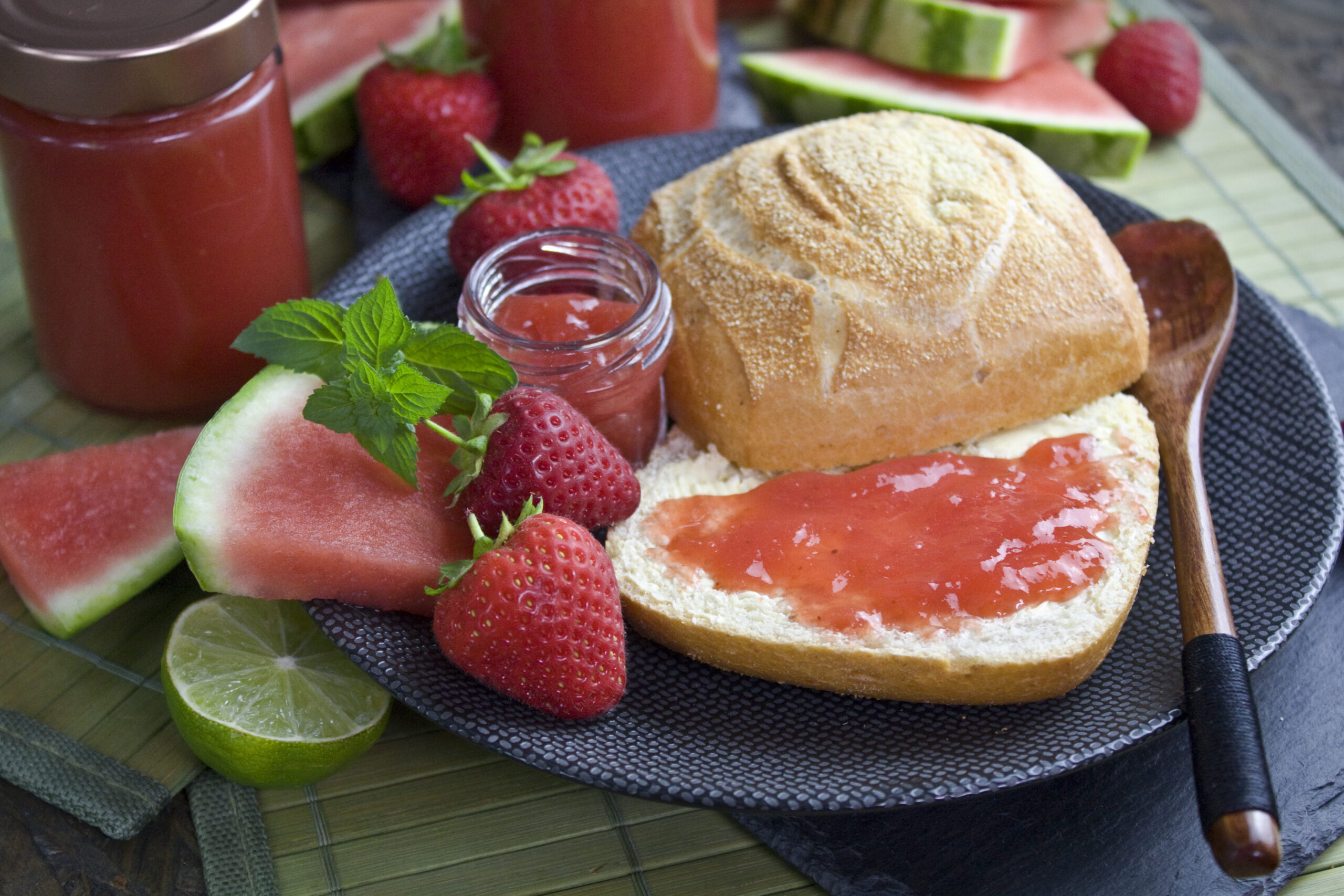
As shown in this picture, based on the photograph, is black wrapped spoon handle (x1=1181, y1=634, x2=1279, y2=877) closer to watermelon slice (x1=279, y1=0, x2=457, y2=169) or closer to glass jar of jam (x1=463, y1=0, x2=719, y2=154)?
glass jar of jam (x1=463, y1=0, x2=719, y2=154)

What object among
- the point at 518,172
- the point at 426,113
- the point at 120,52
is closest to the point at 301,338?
the point at 120,52

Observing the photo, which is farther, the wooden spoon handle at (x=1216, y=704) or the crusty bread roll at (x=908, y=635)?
the crusty bread roll at (x=908, y=635)

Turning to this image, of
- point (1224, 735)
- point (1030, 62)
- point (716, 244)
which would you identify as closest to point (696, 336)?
point (716, 244)

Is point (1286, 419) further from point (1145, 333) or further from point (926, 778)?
point (926, 778)

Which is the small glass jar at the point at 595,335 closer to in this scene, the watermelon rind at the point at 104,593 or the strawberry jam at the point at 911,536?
Answer: the strawberry jam at the point at 911,536

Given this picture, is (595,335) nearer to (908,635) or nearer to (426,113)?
(908,635)

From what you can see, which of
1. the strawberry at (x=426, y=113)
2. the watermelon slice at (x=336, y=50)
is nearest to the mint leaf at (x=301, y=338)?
the strawberry at (x=426, y=113)
